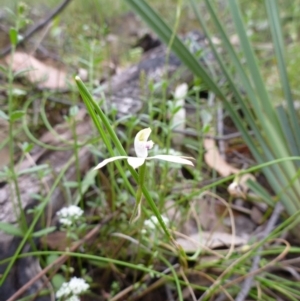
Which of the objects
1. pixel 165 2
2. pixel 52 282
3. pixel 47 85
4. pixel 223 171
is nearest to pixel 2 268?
pixel 52 282

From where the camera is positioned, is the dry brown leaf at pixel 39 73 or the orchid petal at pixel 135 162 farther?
the dry brown leaf at pixel 39 73

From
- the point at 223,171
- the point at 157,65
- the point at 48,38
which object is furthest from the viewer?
the point at 48,38

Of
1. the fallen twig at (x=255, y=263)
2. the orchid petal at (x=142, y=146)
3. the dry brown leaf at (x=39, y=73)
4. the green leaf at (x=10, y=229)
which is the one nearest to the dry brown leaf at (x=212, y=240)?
the fallen twig at (x=255, y=263)

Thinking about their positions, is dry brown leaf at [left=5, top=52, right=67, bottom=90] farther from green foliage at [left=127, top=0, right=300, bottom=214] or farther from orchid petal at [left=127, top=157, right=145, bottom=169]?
orchid petal at [left=127, top=157, right=145, bottom=169]

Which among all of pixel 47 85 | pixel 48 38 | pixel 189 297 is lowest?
pixel 189 297

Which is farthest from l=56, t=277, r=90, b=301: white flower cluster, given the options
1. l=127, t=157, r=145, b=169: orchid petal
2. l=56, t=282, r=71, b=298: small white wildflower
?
l=127, t=157, r=145, b=169: orchid petal

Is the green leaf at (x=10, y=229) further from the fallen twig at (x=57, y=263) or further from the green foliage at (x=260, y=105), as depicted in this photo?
the green foliage at (x=260, y=105)

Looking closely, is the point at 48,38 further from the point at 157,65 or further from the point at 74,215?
the point at 74,215
